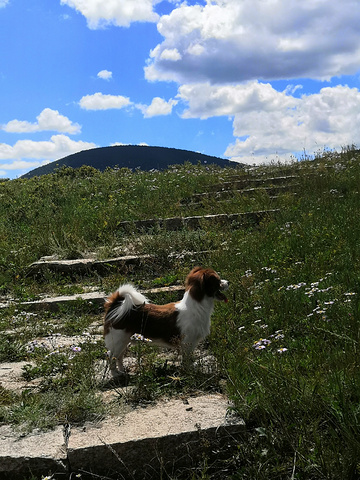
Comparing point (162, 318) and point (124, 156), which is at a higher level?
point (124, 156)

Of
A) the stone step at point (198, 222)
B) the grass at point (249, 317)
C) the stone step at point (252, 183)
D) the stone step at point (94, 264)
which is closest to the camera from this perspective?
the grass at point (249, 317)

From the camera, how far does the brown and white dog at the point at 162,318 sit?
4145 mm

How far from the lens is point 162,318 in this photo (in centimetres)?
422

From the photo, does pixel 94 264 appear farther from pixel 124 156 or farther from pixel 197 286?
pixel 124 156

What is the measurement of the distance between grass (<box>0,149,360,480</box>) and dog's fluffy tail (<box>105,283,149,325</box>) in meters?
0.43

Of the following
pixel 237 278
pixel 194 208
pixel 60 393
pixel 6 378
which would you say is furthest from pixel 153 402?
pixel 194 208

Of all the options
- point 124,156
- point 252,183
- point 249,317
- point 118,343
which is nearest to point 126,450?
point 118,343

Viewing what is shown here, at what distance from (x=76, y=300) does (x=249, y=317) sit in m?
2.75

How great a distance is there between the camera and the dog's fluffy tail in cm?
413

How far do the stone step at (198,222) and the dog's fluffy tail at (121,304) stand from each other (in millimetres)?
4318

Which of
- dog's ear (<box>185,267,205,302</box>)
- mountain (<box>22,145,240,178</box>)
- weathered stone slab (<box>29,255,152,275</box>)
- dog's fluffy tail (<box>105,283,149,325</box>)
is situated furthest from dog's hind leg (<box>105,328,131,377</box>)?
mountain (<box>22,145,240,178</box>)

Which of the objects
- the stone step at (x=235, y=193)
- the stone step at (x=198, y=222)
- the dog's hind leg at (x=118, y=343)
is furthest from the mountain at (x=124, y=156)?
the dog's hind leg at (x=118, y=343)

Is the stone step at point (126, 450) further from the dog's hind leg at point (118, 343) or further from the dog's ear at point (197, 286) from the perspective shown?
the dog's ear at point (197, 286)

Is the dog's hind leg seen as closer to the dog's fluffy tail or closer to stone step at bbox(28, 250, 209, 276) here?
the dog's fluffy tail
